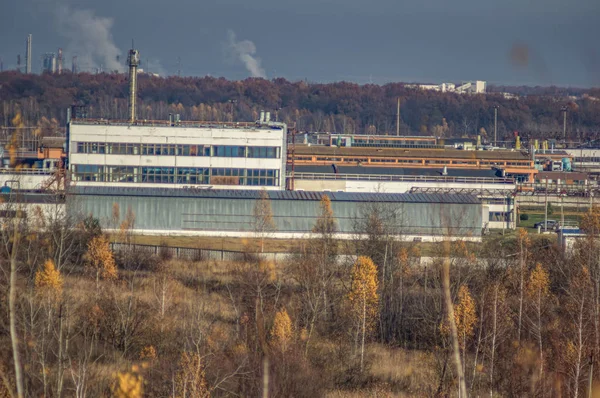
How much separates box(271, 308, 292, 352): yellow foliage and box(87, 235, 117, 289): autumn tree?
349 cm

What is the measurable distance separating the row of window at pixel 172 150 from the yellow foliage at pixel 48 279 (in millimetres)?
10054

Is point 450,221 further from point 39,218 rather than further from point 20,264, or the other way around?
point 20,264

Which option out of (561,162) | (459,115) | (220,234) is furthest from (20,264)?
(459,115)

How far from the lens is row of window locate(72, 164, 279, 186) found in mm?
19953

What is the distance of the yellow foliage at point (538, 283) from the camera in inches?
450

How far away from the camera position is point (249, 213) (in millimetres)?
17797

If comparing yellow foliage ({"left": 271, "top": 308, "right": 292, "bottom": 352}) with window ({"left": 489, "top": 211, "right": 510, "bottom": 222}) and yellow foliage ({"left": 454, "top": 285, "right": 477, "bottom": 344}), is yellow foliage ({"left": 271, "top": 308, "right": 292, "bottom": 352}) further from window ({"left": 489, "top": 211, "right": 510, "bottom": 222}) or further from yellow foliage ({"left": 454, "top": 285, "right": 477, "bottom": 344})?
window ({"left": 489, "top": 211, "right": 510, "bottom": 222})

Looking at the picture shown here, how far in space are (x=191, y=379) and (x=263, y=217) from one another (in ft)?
31.9

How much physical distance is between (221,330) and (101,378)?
184 centimetres

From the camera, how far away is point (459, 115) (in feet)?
179

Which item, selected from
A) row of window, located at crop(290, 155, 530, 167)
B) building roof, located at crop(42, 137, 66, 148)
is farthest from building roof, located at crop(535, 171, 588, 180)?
building roof, located at crop(42, 137, 66, 148)

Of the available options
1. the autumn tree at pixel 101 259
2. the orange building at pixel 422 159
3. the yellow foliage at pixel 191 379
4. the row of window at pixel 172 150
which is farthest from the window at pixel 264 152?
the yellow foliage at pixel 191 379

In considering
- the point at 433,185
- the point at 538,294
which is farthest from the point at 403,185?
the point at 538,294

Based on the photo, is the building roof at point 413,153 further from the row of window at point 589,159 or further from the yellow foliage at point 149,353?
the yellow foliage at point 149,353
